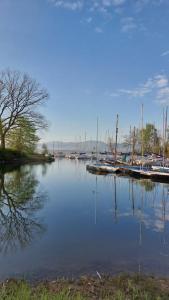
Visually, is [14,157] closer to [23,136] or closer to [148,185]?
[23,136]

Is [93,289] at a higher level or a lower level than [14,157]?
lower

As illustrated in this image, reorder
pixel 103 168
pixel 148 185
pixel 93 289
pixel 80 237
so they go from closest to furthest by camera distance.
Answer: pixel 93 289 → pixel 80 237 → pixel 148 185 → pixel 103 168

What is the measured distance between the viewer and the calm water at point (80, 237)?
22.1ft

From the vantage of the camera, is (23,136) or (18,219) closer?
(18,219)

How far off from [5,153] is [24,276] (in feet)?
149

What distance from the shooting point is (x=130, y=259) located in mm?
7355

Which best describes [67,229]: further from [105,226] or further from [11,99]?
[11,99]

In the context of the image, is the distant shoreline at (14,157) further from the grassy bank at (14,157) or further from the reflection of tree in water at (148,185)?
the reflection of tree in water at (148,185)

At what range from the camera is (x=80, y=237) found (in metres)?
9.36

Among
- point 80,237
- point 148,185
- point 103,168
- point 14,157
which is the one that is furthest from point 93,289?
point 14,157

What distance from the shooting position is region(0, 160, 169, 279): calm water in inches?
265

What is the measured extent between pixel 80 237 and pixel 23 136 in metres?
44.0

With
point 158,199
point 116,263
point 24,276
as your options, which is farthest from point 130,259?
point 158,199

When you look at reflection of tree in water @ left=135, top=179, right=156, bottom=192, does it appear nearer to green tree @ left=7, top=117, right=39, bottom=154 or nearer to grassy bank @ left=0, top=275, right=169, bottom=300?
grassy bank @ left=0, top=275, right=169, bottom=300
